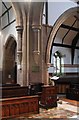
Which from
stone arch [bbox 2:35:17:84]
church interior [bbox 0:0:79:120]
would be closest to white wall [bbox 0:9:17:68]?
church interior [bbox 0:0:79:120]

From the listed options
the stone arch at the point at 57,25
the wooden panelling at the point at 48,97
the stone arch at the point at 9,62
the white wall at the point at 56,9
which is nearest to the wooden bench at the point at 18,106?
the wooden panelling at the point at 48,97

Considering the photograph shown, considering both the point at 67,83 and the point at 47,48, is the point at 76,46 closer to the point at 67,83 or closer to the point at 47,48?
the point at 67,83


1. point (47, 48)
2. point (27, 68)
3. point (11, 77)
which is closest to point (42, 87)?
point (27, 68)

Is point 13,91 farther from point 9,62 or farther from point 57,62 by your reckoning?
point 57,62

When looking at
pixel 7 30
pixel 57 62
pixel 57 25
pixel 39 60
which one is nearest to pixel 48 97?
pixel 39 60

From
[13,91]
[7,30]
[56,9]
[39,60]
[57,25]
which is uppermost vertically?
[56,9]

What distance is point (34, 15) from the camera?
20.9ft

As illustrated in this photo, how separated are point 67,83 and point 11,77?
296cm

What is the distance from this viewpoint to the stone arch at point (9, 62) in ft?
30.7

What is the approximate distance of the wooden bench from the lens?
14.2 feet

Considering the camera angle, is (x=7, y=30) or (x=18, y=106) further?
(x=7, y=30)

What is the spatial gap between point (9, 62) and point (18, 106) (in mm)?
5285

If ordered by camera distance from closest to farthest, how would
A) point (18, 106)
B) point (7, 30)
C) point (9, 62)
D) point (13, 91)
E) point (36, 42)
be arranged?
point (18, 106)
point (13, 91)
point (36, 42)
point (7, 30)
point (9, 62)

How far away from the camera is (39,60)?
6.59 m
